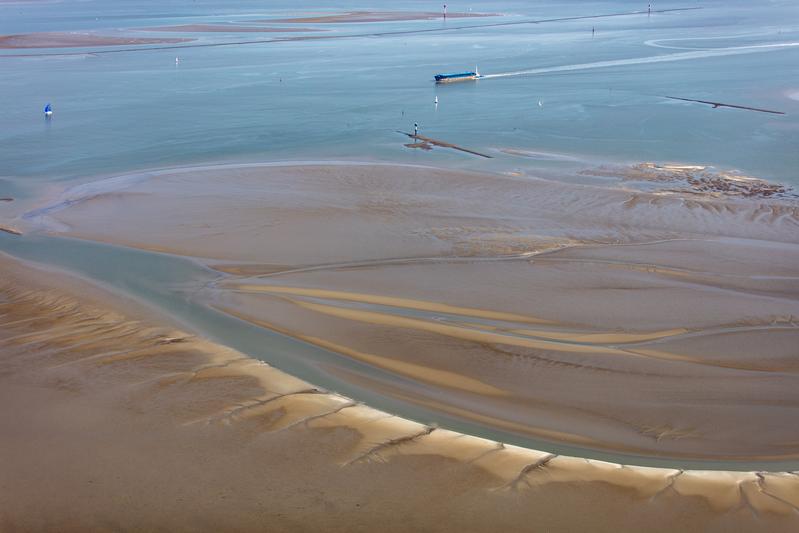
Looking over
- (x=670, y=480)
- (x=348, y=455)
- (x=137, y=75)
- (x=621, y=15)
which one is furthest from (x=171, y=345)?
(x=621, y=15)

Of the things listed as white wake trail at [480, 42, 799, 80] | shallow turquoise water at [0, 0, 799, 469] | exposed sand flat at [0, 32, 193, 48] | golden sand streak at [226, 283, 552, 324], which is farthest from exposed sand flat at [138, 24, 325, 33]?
golden sand streak at [226, 283, 552, 324]

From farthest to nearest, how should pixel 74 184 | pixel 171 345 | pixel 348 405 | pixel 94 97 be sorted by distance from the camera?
1. pixel 94 97
2. pixel 74 184
3. pixel 171 345
4. pixel 348 405

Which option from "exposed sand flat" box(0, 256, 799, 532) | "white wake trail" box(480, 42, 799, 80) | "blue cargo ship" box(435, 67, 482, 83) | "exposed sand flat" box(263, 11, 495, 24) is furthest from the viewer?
"exposed sand flat" box(263, 11, 495, 24)

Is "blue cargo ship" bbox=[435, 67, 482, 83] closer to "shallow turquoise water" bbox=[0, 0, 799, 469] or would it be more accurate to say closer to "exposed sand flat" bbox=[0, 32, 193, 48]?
"shallow turquoise water" bbox=[0, 0, 799, 469]

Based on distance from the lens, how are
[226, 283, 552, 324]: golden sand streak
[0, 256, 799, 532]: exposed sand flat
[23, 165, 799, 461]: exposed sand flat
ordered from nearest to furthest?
[0, 256, 799, 532]: exposed sand flat → [23, 165, 799, 461]: exposed sand flat → [226, 283, 552, 324]: golden sand streak

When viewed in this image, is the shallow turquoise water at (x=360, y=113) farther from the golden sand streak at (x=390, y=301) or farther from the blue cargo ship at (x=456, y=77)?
the golden sand streak at (x=390, y=301)

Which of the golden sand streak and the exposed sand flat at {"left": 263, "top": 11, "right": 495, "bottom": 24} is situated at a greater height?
the exposed sand flat at {"left": 263, "top": 11, "right": 495, "bottom": 24}

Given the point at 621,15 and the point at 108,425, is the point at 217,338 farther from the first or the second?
the point at 621,15
